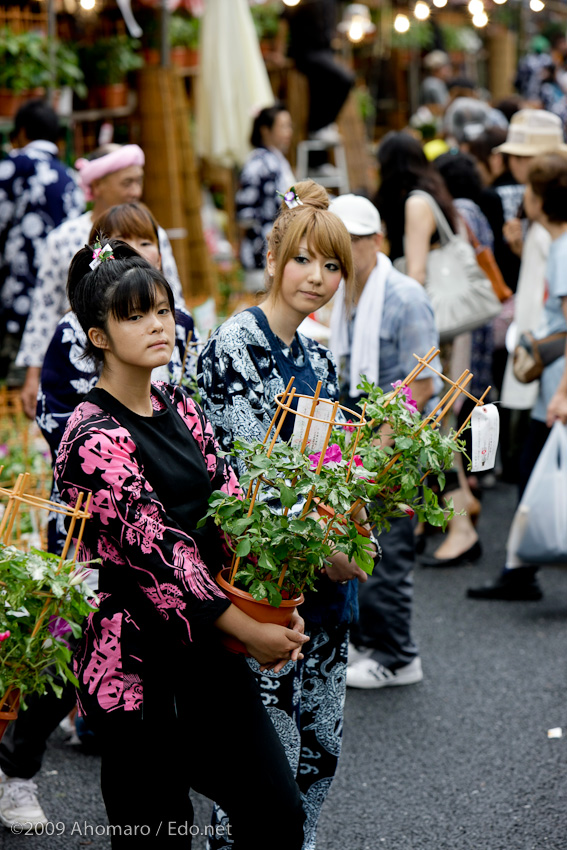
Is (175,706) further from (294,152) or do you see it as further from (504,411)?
(294,152)

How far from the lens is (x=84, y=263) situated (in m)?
2.24

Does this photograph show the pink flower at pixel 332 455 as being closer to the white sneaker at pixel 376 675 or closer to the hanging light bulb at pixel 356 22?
the white sneaker at pixel 376 675

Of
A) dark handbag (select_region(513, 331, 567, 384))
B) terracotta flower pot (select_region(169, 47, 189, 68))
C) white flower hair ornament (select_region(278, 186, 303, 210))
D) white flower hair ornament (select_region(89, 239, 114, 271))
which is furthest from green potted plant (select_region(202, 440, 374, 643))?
terracotta flower pot (select_region(169, 47, 189, 68))

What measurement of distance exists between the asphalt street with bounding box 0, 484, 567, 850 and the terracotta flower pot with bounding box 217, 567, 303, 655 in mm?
259

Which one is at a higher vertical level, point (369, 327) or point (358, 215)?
point (358, 215)

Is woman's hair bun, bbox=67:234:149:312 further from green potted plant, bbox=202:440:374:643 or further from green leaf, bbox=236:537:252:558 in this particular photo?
green leaf, bbox=236:537:252:558

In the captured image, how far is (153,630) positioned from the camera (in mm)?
2090

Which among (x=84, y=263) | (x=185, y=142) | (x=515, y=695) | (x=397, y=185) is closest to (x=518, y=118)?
(x=397, y=185)

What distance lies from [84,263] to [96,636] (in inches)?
31.1

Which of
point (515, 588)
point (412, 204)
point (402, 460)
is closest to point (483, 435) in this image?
point (402, 460)

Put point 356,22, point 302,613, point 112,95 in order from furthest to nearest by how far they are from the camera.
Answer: point 356,22, point 112,95, point 302,613

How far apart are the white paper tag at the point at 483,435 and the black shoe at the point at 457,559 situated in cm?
328

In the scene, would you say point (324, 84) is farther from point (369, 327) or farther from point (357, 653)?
point (357, 653)

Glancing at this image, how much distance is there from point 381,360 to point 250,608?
1.90 meters
